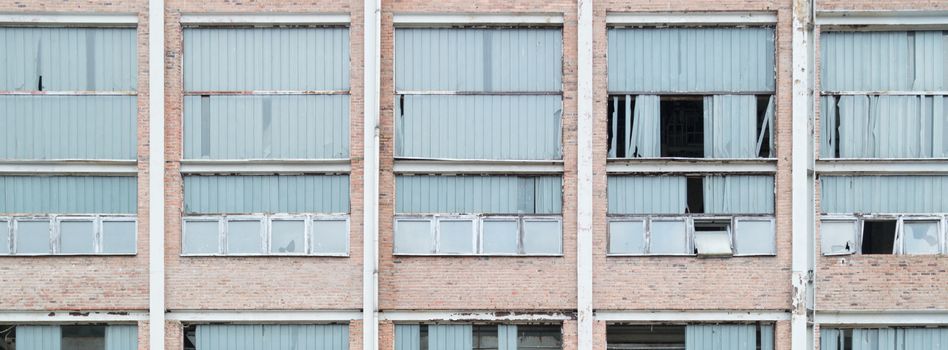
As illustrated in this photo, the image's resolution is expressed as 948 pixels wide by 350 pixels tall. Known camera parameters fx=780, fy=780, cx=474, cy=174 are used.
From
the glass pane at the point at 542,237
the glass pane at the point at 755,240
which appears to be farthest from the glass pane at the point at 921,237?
the glass pane at the point at 542,237

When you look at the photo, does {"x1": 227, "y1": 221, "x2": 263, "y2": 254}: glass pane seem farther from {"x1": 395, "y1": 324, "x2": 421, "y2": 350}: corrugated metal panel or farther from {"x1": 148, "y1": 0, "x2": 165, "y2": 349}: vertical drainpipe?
{"x1": 395, "y1": 324, "x2": 421, "y2": 350}: corrugated metal panel

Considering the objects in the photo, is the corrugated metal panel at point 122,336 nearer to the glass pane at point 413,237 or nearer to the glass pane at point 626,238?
the glass pane at point 413,237

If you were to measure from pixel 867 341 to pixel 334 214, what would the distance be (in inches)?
365

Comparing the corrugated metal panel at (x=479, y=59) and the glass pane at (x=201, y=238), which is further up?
the corrugated metal panel at (x=479, y=59)

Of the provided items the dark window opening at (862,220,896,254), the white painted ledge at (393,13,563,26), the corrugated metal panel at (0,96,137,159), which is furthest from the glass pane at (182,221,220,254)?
the dark window opening at (862,220,896,254)

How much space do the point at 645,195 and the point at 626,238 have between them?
804 mm

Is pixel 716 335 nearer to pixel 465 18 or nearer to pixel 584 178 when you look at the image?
pixel 584 178

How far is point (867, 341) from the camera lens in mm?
13219

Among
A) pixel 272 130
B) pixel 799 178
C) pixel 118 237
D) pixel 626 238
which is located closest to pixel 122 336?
pixel 118 237

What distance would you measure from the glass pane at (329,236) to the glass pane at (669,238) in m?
5.22

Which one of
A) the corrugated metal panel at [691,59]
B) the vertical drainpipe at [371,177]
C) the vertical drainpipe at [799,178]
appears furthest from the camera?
the corrugated metal panel at [691,59]

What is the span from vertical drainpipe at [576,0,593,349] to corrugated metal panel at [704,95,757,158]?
6.87ft

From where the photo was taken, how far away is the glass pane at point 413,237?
43.5 feet

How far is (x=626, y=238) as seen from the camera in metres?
13.2
